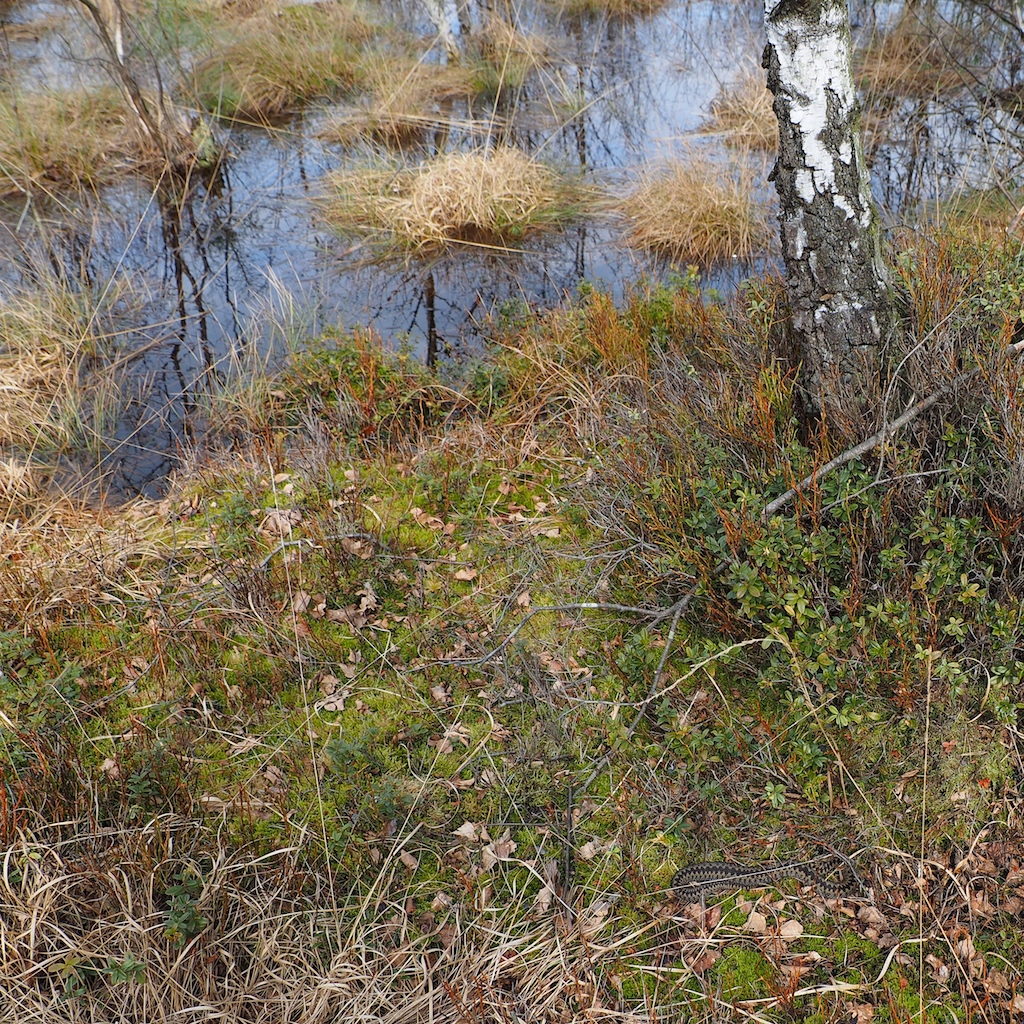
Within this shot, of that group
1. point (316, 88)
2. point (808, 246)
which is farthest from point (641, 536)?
point (316, 88)

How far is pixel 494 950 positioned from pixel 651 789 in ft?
2.50

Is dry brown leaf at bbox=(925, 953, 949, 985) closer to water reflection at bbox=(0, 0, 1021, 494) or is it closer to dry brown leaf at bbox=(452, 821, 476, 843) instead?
dry brown leaf at bbox=(452, 821, 476, 843)

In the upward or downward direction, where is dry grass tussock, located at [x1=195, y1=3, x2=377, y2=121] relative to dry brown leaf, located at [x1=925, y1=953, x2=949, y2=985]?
upward

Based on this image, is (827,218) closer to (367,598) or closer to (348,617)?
(367,598)

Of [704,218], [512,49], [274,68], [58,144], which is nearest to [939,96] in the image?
[704,218]

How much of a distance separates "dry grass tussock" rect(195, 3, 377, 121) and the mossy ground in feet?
24.8

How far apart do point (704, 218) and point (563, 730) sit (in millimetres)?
5162

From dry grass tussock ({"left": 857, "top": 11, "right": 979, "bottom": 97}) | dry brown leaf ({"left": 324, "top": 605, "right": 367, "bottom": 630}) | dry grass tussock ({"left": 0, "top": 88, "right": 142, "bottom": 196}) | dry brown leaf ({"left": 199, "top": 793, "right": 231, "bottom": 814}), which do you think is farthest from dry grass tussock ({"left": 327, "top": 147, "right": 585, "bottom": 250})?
dry brown leaf ({"left": 199, "top": 793, "right": 231, "bottom": 814})

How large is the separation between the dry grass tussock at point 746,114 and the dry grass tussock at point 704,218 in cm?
89

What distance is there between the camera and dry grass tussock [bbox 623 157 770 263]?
6.90 meters

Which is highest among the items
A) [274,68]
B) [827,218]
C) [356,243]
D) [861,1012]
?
[274,68]

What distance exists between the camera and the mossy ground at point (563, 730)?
2.60 meters

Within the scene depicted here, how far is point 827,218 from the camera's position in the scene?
3.45 metres

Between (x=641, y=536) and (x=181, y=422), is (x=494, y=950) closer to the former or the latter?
(x=641, y=536)
